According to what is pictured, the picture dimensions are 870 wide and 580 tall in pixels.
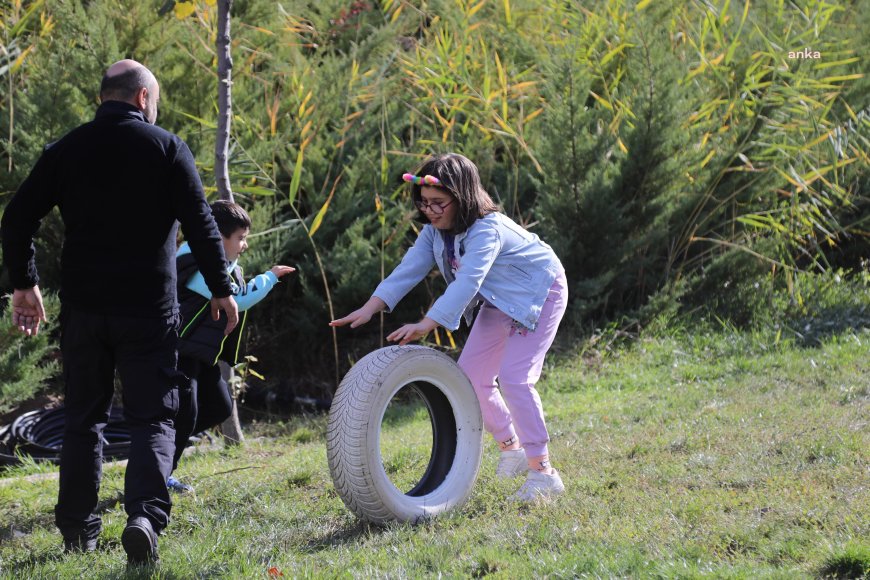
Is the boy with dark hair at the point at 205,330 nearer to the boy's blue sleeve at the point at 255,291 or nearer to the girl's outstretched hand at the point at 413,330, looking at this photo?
the boy's blue sleeve at the point at 255,291

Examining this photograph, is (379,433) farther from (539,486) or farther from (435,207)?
(435,207)

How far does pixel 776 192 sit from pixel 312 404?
4427 millimetres

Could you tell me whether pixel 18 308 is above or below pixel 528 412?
above

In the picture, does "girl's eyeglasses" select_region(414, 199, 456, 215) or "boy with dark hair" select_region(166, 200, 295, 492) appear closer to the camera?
"girl's eyeglasses" select_region(414, 199, 456, 215)

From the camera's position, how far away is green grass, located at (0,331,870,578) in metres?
3.66

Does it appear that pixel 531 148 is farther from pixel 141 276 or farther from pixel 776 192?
pixel 141 276

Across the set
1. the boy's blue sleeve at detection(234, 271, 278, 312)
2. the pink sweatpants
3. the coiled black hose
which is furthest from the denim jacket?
the coiled black hose

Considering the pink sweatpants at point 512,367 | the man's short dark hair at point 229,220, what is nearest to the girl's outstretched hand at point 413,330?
the pink sweatpants at point 512,367

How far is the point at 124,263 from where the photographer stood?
150 inches

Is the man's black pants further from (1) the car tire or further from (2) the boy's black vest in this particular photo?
(1) the car tire

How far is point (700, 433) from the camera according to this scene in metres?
5.60

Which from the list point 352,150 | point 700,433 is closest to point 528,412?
point 700,433

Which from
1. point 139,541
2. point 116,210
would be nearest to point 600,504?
point 139,541

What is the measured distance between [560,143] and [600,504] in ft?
14.3
